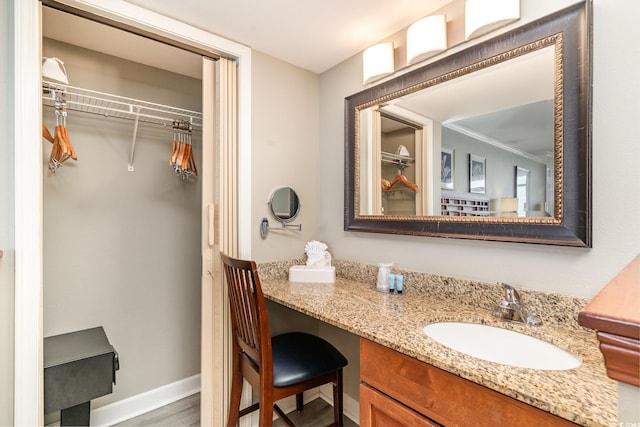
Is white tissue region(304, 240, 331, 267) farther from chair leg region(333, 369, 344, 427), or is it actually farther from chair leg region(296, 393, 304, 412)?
chair leg region(296, 393, 304, 412)

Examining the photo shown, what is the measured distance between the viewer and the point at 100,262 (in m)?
1.89

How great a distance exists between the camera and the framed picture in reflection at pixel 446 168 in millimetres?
1460

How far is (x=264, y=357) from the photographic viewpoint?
1294 millimetres

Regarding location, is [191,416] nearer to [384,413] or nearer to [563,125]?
[384,413]

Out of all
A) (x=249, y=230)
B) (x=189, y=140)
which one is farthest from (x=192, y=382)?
(x=189, y=140)

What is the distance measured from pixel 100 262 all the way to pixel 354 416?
185cm

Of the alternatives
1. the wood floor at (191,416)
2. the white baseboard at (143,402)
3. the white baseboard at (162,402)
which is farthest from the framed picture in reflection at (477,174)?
the white baseboard at (143,402)

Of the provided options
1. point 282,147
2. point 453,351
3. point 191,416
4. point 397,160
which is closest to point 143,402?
point 191,416

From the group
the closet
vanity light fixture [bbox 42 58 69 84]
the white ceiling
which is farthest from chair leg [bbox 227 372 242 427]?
the white ceiling

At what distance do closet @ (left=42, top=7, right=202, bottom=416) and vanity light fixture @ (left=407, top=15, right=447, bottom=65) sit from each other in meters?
1.33

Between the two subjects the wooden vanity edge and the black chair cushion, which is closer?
the wooden vanity edge

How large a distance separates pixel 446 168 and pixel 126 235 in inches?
78.4

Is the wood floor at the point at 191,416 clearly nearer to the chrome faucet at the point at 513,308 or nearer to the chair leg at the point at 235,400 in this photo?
the chair leg at the point at 235,400

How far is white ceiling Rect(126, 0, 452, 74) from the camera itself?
148 centimetres
